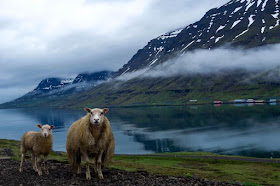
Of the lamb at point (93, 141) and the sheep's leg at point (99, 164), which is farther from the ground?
the lamb at point (93, 141)

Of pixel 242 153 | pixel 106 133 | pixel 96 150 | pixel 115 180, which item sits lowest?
pixel 242 153

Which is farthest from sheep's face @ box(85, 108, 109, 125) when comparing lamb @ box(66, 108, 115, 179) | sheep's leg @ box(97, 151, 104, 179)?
sheep's leg @ box(97, 151, 104, 179)

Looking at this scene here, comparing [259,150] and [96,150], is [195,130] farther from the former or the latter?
[96,150]

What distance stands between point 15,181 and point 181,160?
56452 mm

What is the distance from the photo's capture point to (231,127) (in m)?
139

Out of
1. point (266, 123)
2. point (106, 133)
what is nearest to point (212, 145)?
point (266, 123)

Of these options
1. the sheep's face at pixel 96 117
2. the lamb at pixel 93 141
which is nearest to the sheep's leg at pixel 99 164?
the lamb at pixel 93 141

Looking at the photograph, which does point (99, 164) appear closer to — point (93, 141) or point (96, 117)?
point (93, 141)

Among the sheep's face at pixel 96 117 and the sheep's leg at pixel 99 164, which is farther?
the sheep's leg at pixel 99 164

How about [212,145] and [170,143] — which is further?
[170,143]

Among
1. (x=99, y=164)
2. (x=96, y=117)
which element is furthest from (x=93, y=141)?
(x=96, y=117)

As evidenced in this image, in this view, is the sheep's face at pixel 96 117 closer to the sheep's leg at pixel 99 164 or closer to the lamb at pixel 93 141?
the lamb at pixel 93 141

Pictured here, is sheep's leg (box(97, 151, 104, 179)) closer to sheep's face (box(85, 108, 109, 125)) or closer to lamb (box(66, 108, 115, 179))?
lamb (box(66, 108, 115, 179))

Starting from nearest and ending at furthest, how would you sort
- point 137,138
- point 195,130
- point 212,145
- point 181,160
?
1. point 181,160
2. point 212,145
3. point 137,138
4. point 195,130
